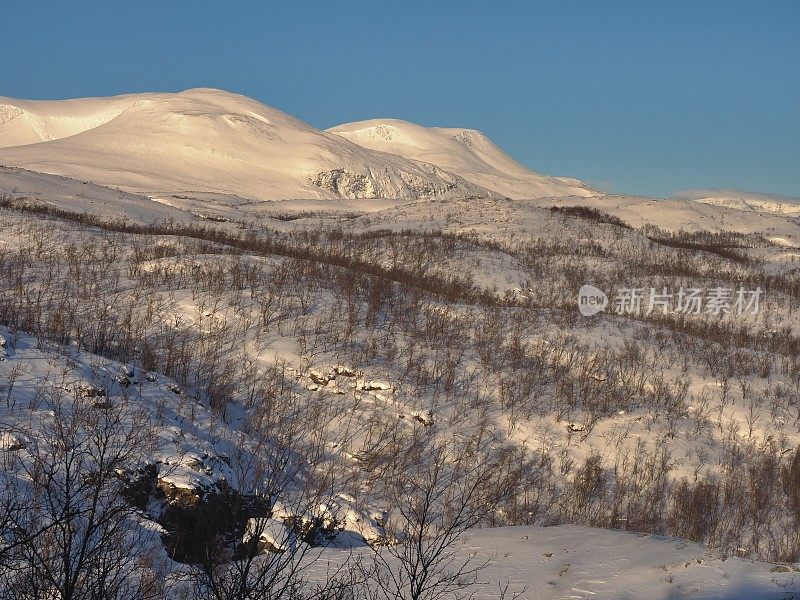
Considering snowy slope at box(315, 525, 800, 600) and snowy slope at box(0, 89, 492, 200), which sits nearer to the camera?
snowy slope at box(315, 525, 800, 600)

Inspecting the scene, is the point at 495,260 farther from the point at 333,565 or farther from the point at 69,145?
the point at 69,145

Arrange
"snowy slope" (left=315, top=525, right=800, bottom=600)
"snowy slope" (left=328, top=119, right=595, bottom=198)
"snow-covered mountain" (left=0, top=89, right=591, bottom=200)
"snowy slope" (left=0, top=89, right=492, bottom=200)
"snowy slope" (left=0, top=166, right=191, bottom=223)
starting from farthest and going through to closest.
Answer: "snowy slope" (left=328, top=119, right=595, bottom=198)
"snow-covered mountain" (left=0, top=89, right=591, bottom=200)
"snowy slope" (left=0, top=89, right=492, bottom=200)
"snowy slope" (left=0, top=166, right=191, bottom=223)
"snowy slope" (left=315, top=525, right=800, bottom=600)

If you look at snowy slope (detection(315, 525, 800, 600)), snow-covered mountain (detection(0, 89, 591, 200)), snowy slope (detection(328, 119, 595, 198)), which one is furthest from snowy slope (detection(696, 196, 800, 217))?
snowy slope (detection(315, 525, 800, 600))

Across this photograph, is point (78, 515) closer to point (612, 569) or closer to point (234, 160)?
point (612, 569)

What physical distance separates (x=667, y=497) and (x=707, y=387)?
344 cm

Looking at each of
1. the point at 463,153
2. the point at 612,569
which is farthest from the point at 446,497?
the point at 463,153

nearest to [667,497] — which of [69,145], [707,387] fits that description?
[707,387]

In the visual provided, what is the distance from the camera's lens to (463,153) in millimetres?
152000

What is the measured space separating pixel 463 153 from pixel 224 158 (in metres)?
76.0

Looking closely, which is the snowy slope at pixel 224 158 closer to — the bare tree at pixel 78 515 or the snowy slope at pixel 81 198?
the snowy slope at pixel 81 198

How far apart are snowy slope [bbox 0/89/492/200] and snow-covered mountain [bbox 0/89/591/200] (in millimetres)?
143

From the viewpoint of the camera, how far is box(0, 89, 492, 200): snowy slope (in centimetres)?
7519

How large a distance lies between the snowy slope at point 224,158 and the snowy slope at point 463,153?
13.4 m

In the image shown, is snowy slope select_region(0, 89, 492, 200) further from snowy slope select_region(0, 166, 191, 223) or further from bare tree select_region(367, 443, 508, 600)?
bare tree select_region(367, 443, 508, 600)
